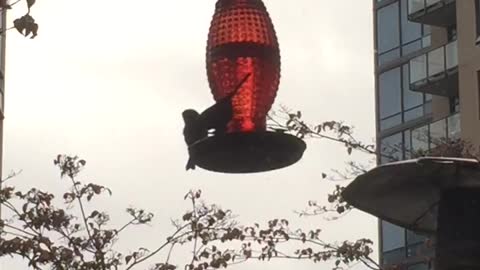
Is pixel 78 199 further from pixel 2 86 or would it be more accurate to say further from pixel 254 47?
pixel 2 86

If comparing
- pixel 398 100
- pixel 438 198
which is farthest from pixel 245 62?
pixel 398 100

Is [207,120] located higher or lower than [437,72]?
lower

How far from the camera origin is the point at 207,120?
5.59 m

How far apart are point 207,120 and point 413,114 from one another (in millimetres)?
35820

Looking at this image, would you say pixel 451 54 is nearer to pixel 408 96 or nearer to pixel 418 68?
pixel 418 68

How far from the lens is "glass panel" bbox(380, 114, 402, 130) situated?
4172 cm

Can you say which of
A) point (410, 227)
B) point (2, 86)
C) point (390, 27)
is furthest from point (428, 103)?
point (410, 227)

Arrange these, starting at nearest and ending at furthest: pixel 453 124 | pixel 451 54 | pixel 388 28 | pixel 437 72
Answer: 1. pixel 453 124
2. pixel 451 54
3. pixel 437 72
4. pixel 388 28

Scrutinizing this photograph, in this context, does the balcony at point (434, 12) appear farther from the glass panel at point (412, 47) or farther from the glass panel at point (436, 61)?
the glass panel at point (412, 47)

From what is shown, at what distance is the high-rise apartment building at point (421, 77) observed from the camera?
34469 mm

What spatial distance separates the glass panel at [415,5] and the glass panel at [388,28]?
72.8 inches

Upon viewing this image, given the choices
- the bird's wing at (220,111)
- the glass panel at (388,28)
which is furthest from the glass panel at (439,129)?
the bird's wing at (220,111)

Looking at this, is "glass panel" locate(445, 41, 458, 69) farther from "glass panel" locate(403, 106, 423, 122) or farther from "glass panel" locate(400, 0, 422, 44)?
"glass panel" locate(403, 106, 423, 122)

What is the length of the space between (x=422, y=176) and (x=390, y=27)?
121 ft
